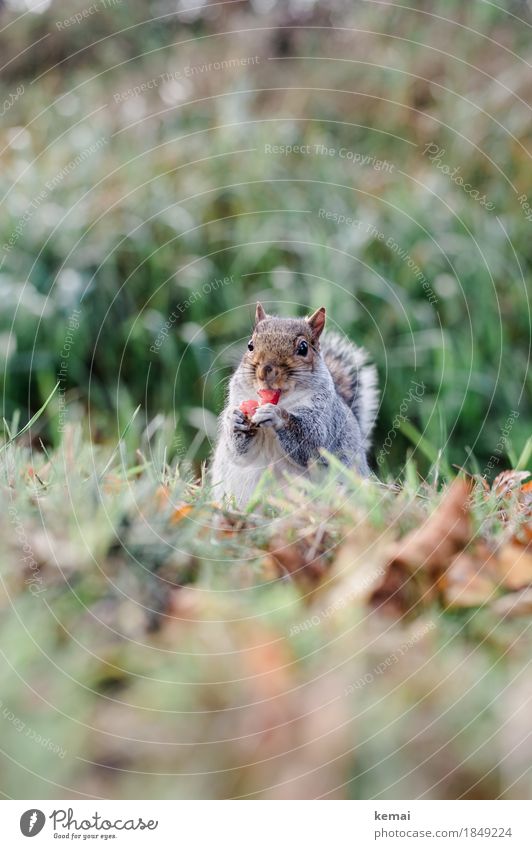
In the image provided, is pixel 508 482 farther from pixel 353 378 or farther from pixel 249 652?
Result: pixel 249 652

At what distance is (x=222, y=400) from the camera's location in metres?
2.27

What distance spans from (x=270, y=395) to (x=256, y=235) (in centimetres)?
180

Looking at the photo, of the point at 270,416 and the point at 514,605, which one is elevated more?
the point at 270,416

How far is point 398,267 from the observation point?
3.43 metres

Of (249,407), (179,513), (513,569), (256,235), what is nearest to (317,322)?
(249,407)

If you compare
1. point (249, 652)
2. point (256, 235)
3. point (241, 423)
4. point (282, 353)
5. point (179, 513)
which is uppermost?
point (256, 235)

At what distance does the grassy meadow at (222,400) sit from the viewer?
0.98 metres

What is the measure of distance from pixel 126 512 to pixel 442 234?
2482 millimetres

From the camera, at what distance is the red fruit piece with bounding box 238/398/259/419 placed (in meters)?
1.80

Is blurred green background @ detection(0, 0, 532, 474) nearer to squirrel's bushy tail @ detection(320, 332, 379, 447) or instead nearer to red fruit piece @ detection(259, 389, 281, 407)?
squirrel's bushy tail @ detection(320, 332, 379, 447)

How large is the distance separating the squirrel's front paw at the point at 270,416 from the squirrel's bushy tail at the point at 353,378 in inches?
18.4

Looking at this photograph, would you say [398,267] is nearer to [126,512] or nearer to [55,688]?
[126,512]

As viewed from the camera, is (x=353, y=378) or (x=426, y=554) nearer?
(x=426, y=554)

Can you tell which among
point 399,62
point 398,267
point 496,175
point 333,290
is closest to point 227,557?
point 333,290
